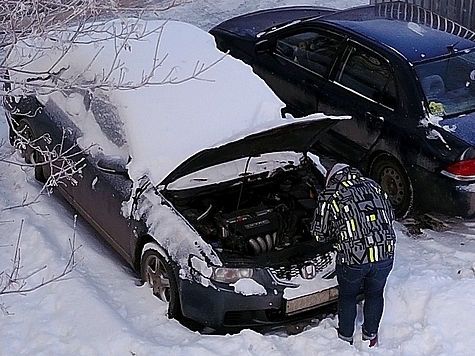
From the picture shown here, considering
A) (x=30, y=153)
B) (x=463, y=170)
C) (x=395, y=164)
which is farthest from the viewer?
Answer: (x=30, y=153)

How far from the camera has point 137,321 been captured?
17.9 feet

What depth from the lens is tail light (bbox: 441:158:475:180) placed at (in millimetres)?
6336

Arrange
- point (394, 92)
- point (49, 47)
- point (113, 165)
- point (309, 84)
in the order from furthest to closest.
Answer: point (309, 84) → point (394, 92) → point (113, 165) → point (49, 47)

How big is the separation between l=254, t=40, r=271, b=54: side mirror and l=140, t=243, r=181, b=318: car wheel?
3.45 metres

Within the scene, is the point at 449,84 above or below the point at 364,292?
above

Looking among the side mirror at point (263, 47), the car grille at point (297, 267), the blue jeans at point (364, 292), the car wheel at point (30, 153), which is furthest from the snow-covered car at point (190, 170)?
the side mirror at point (263, 47)

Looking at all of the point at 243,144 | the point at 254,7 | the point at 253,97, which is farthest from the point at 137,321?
the point at 254,7

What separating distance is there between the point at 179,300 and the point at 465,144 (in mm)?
2759

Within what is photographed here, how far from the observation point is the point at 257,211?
5.77 meters

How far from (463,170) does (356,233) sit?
1864 millimetres

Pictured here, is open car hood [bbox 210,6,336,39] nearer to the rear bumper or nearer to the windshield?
the windshield

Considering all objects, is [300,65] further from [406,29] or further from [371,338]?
[371,338]

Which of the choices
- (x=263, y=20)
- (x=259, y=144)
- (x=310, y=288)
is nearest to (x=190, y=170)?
(x=259, y=144)

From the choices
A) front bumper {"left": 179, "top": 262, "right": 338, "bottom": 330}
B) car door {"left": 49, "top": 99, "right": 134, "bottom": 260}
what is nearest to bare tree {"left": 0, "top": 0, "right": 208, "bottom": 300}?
car door {"left": 49, "top": 99, "right": 134, "bottom": 260}
